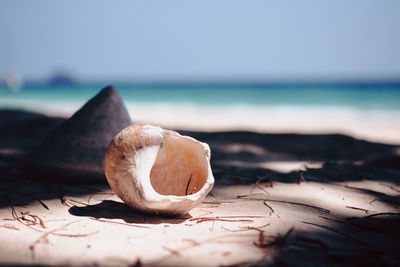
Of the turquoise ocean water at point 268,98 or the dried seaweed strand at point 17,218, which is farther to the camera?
the turquoise ocean water at point 268,98

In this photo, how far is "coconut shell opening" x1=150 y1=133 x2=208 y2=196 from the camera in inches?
79.4

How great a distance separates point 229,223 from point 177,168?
1.77 ft

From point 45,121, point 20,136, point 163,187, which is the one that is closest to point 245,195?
point 163,187

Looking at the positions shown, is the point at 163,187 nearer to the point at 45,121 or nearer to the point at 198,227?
the point at 198,227

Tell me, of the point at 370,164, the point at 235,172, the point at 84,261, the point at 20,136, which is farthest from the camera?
the point at 20,136

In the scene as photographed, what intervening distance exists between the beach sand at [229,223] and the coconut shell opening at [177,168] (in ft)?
0.74

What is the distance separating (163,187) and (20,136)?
3.48 m

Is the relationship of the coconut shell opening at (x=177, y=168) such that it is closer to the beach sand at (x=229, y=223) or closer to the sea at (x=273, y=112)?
the beach sand at (x=229, y=223)

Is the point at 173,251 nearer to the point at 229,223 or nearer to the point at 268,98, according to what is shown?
the point at 229,223

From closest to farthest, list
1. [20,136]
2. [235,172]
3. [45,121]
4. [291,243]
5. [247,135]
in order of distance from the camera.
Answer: [291,243] → [235,172] → [20,136] → [247,135] → [45,121]

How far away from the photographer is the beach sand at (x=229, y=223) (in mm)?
1343

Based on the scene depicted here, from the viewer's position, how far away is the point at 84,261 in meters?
1.28

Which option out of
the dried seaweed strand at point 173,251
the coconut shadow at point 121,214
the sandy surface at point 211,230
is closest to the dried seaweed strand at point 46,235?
the sandy surface at point 211,230

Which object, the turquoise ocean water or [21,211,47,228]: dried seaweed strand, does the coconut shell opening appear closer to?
[21,211,47,228]: dried seaweed strand
